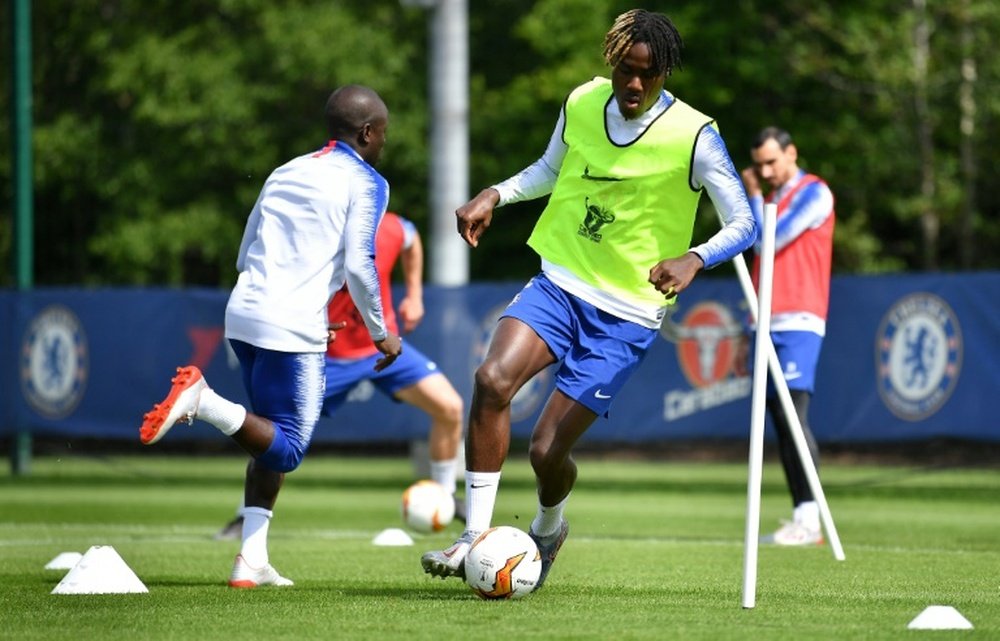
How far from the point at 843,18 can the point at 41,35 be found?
16.0m

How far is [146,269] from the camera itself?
1438 inches

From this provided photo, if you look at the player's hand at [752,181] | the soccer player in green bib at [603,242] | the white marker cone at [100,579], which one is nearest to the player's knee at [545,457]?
the soccer player in green bib at [603,242]

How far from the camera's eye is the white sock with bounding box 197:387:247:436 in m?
7.82

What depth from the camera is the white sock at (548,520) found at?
809cm

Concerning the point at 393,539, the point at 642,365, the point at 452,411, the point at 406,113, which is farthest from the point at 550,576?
the point at 406,113

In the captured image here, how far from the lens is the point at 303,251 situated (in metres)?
8.18

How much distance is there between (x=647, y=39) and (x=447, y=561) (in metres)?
2.27

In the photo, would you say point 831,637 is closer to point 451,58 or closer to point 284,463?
point 284,463

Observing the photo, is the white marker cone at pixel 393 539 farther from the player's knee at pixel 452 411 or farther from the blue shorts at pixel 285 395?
the blue shorts at pixel 285 395

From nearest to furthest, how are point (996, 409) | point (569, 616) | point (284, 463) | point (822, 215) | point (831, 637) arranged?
point (831, 637) < point (569, 616) < point (284, 463) < point (822, 215) < point (996, 409)

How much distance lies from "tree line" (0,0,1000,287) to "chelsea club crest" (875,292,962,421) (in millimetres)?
13409

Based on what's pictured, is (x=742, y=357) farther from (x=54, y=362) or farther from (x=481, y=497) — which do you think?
(x=481, y=497)

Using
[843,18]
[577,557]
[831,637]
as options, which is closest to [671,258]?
[831,637]

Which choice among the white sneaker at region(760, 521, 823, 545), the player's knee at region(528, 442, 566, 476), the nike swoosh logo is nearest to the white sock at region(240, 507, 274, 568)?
the player's knee at region(528, 442, 566, 476)
